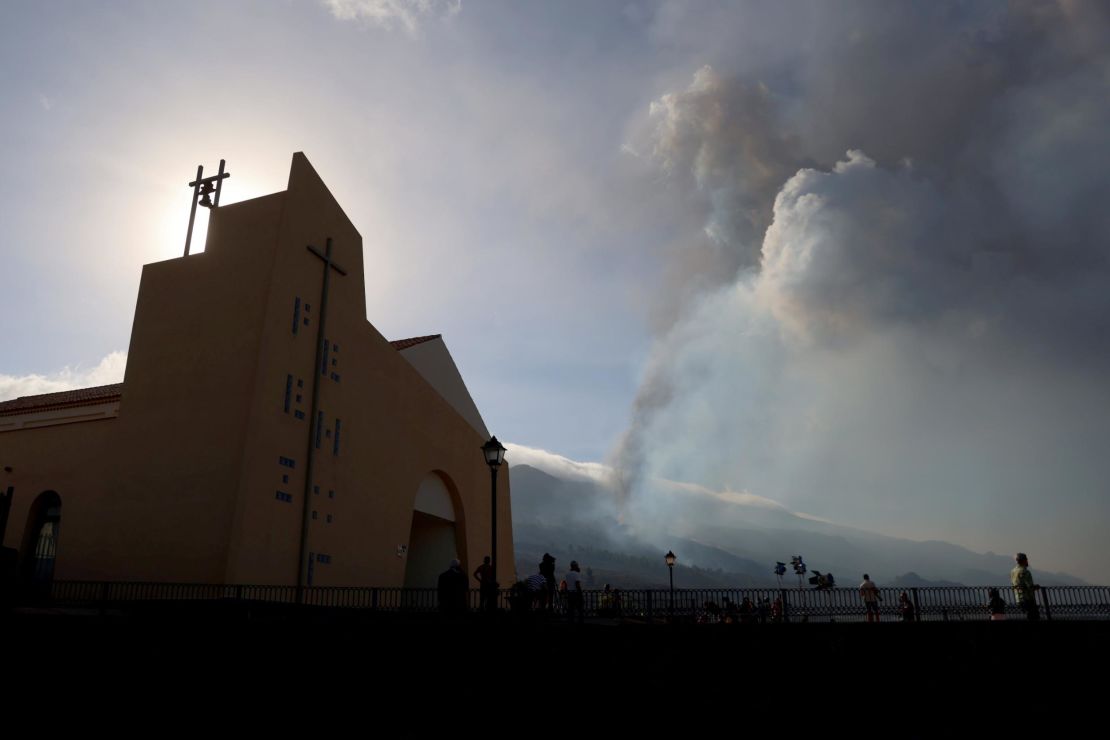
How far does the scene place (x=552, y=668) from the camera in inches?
512

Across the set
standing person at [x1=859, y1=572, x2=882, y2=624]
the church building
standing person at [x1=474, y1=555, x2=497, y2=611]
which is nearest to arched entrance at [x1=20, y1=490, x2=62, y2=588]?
the church building

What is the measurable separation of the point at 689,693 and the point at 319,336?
13633mm

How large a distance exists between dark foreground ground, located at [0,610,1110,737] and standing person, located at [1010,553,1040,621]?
72cm

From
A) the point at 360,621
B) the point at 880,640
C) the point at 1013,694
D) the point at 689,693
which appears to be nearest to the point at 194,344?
the point at 360,621

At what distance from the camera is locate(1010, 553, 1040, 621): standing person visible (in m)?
17.7

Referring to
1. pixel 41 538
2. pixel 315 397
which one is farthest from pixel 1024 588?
pixel 41 538

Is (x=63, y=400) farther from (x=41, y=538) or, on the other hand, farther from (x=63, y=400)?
(x=41, y=538)

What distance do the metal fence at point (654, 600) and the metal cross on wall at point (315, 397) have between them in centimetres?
131

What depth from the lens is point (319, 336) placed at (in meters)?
20.7

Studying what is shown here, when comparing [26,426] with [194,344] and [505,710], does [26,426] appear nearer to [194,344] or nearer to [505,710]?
[194,344]

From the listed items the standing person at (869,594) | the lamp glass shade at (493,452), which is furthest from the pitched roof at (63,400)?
the standing person at (869,594)

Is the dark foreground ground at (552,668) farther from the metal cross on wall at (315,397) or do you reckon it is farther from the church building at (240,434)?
the metal cross on wall at (315,397)

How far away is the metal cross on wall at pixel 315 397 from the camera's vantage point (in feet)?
62.2

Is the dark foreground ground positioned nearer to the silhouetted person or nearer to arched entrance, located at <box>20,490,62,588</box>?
the silhouetted person
